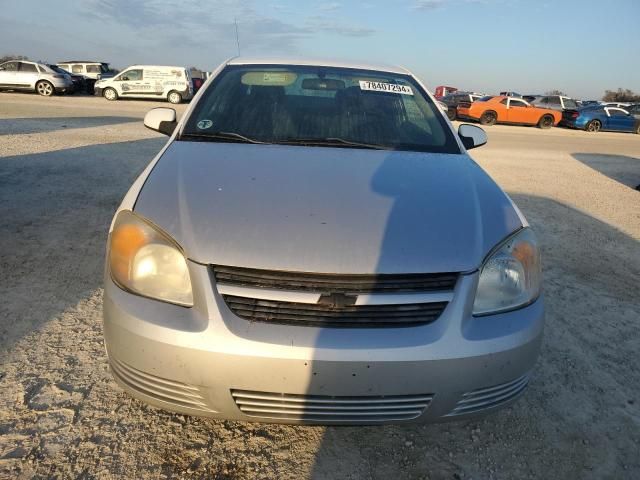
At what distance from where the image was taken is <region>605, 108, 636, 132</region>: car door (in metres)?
20.9

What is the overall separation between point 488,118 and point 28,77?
2073 centimetres

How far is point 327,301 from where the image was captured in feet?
4.93

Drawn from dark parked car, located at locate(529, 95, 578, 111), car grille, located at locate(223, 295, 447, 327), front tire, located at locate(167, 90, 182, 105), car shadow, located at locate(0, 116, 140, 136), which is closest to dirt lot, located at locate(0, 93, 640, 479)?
car grille, located at locate(223, 295, 447, 327)

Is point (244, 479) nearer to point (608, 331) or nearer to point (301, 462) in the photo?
point (301, 462)

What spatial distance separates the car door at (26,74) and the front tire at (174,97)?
5.74m

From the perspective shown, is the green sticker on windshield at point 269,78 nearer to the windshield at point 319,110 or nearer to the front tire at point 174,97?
the windshield at point 319,110

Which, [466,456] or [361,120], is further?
[361,120]

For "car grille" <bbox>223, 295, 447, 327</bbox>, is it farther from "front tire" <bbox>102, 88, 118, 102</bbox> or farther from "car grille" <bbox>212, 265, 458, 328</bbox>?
"front tire" <bbox>102, 88, 118, 102</bbox>

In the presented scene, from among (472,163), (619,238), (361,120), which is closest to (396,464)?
(472,163)

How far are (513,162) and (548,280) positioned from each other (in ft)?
21.9

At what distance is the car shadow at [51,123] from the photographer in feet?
30.5

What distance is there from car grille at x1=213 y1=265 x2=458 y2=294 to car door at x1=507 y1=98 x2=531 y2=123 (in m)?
21.3

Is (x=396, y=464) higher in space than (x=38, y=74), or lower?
lower

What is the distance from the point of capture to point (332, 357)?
143cm
